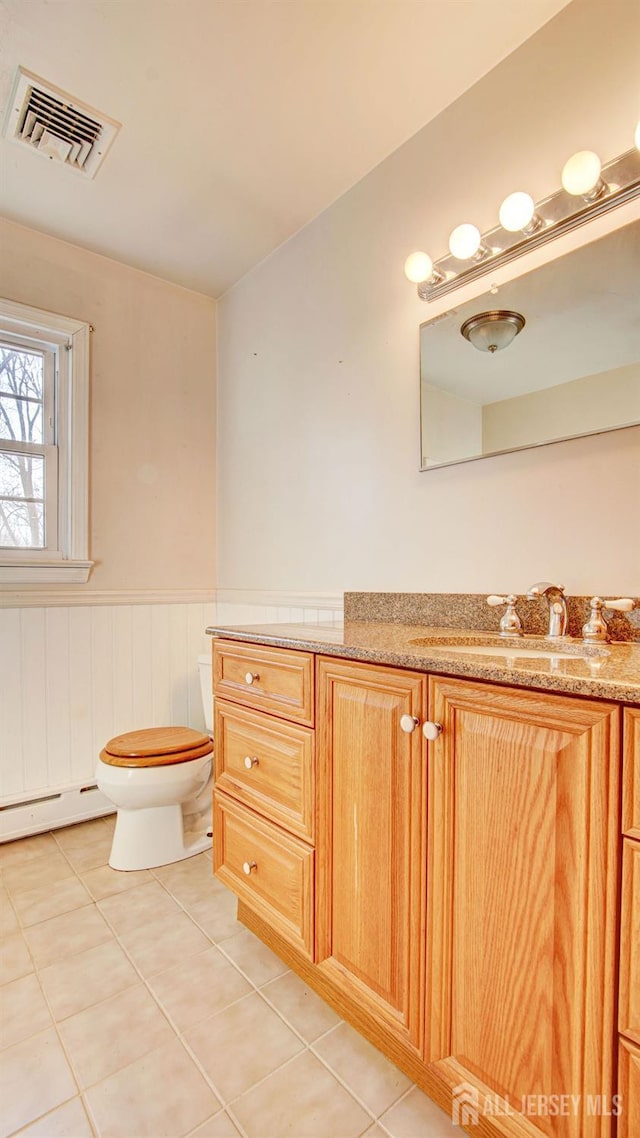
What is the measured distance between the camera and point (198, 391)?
8.66 ft

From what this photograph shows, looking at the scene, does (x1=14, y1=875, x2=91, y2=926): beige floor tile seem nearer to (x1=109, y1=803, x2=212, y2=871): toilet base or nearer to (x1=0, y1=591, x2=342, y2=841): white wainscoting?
(x1=109, y1=803, x2=212, y2=871): toilet base

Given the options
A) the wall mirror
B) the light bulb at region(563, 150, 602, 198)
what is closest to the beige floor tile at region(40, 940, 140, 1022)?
the wall mirror

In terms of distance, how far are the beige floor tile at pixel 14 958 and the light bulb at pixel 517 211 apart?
226 cm

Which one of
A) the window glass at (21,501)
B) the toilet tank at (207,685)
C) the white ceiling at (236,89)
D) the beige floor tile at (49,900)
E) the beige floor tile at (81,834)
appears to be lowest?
the beige floor tile at (81,834)

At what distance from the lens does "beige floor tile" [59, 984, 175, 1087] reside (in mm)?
1085

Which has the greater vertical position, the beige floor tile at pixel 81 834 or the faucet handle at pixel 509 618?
the faucet handle at pixel 509 618

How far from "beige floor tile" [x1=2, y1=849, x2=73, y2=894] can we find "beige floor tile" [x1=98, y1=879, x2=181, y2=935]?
27cm

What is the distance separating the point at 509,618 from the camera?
1304 mm

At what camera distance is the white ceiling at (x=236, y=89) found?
133 centimetres

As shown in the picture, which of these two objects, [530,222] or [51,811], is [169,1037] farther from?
[530,222]

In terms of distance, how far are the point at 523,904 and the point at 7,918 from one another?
1.58 meters

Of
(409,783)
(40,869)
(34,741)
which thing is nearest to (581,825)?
(409,783)

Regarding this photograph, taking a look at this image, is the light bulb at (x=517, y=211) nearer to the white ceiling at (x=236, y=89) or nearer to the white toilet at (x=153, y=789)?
the white ceiling at (x=236, y=89)

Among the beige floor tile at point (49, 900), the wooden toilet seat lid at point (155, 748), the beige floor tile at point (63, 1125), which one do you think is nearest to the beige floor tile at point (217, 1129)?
the beige floor tile at point (63, 1125)
